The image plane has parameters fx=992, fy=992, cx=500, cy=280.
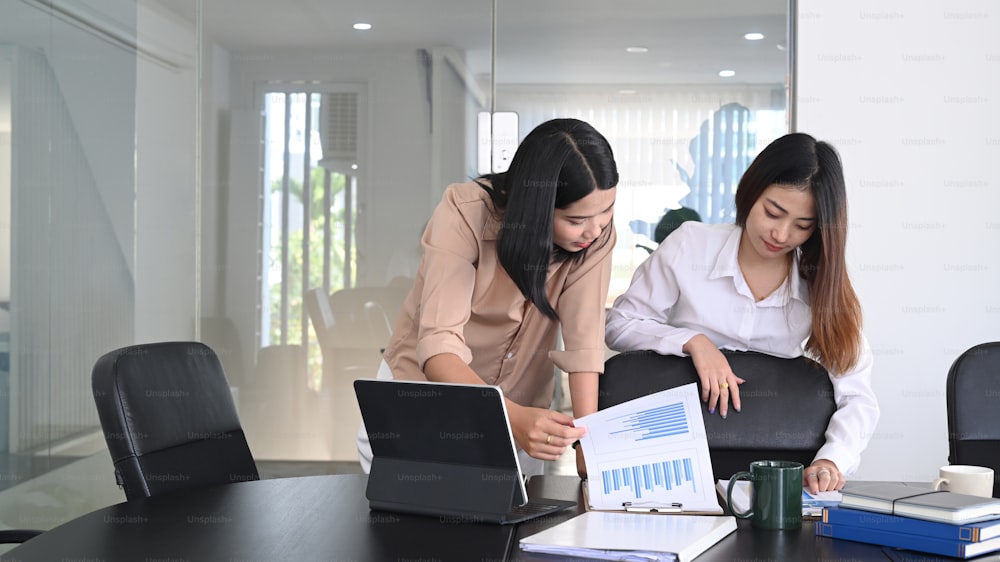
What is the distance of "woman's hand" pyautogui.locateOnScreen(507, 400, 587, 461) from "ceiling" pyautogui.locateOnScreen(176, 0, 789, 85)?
226 centimetres

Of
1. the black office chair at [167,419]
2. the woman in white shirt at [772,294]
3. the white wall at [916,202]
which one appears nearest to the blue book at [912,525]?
the woman in white shirt at [772,294]

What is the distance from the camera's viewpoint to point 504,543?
157 cm

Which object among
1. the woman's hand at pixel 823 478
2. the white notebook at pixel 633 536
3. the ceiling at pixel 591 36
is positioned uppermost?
the ceiling at pixel 591 36

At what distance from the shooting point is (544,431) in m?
1.77

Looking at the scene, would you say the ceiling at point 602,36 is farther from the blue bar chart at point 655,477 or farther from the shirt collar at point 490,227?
the blue bar chart at point 655,477

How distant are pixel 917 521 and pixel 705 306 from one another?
0.95 meters

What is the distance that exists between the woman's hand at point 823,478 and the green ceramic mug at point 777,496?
20 centimetres

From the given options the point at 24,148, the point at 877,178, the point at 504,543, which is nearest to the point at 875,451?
the point at 877,178

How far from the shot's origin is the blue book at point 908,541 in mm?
1489

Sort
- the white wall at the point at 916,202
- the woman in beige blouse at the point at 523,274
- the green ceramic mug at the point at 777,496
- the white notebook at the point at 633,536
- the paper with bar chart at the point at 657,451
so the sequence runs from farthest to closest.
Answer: the white wall at the point at 916,202
the woman in beige blouse at the point at 523,274
the paper with bar chart at the point at 657,451
the green ceramic mug at the point at 777,496
the white notebook at the point at 633,536

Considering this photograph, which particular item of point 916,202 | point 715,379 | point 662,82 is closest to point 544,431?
point 715,379

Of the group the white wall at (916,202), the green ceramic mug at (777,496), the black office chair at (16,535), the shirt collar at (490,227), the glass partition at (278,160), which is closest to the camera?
the green ceramic mug at (777,496)

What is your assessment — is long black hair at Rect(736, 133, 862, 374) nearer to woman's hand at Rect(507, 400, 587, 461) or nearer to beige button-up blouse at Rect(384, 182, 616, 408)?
beige button-up blouse at Rect(384, 182, 616, 408)

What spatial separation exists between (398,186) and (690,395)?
2.33 metres
